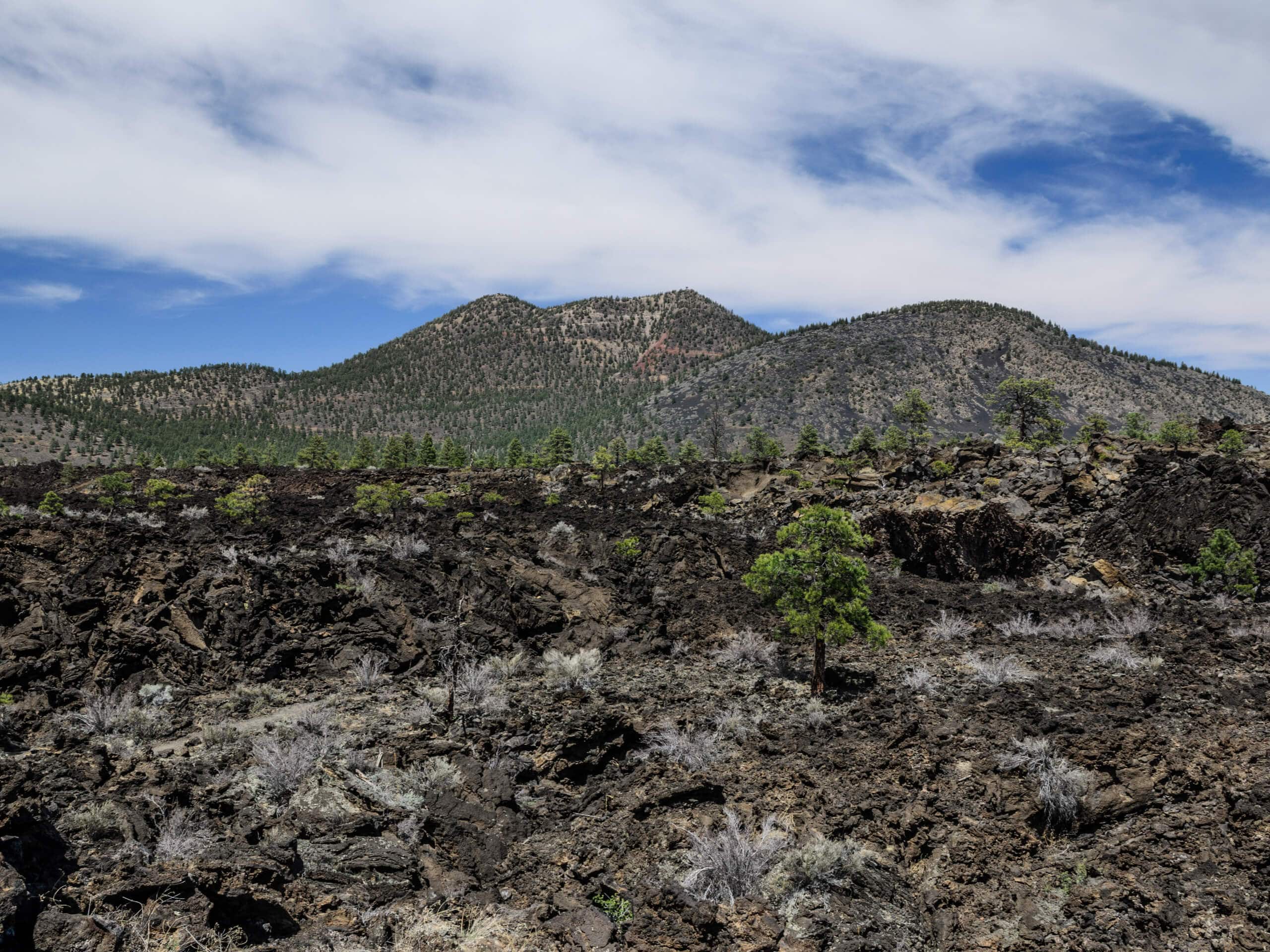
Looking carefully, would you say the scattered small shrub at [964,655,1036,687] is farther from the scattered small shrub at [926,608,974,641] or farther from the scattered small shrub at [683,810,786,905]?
the scattered small shrub at [683,810,786,905]

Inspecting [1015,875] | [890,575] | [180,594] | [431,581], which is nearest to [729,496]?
[890,575]

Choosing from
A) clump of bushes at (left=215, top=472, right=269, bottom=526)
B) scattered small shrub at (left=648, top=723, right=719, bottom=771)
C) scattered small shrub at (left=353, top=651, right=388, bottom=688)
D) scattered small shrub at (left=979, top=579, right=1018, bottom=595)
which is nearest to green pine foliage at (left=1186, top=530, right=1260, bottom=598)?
scattered small shrub at (left=979, top=579, right=1018, bottom=595)

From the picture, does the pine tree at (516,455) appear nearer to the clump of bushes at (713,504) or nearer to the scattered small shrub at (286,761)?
the clump of bushes at (713,504)

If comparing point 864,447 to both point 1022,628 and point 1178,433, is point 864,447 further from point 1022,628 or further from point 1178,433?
point 1022,628

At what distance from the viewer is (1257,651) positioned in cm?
1094

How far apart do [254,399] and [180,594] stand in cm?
19735

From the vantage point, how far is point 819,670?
11.2 m

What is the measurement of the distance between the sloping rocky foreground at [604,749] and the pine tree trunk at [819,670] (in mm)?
631

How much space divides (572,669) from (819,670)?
14.3ft

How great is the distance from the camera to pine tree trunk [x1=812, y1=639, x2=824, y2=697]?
439 inches

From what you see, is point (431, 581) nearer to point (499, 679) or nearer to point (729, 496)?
point (499, 679)

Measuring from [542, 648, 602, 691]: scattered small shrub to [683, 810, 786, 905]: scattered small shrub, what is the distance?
5.25m

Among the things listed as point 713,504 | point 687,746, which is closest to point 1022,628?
point 687,746

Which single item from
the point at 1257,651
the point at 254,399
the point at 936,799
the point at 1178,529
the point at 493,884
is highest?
the point at 254,399
